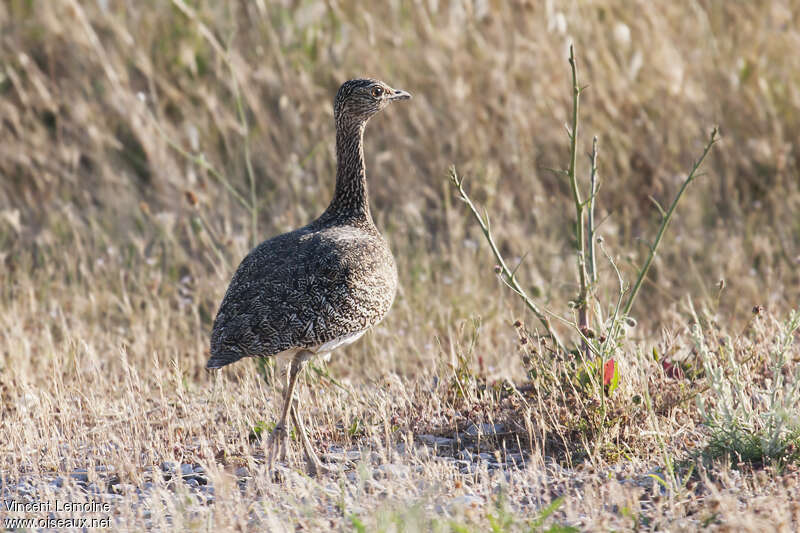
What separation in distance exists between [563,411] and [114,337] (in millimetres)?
3547

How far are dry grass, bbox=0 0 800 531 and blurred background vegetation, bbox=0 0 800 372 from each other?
0.10 feet

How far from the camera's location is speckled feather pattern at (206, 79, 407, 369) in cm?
455

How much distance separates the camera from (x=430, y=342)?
643 cm

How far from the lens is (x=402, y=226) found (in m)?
7.79

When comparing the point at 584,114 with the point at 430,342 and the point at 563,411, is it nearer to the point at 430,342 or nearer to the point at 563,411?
the point at 430,342

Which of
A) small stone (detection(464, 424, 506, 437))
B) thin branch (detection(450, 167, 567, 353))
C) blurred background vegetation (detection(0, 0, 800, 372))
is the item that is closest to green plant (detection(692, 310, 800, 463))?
thin branch (detection(450, 167, 567, 353))

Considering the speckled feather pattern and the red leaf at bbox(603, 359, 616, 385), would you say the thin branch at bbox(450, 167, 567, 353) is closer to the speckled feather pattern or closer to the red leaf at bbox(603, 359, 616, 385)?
the red leaf at bbox(603, 359, 616, 385)

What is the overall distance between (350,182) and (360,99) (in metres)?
0.51

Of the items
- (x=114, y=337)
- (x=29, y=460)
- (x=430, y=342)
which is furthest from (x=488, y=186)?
(x=29, y=460)

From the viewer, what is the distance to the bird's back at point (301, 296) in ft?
14.9

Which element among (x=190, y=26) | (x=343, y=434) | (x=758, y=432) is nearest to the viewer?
(x=758, y=432)

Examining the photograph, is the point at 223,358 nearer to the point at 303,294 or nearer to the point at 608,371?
the point at 303,294

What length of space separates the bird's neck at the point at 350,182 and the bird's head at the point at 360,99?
5 centimetres

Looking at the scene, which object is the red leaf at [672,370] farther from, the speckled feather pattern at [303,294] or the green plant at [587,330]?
the speckled feather pattern at [303,294]
